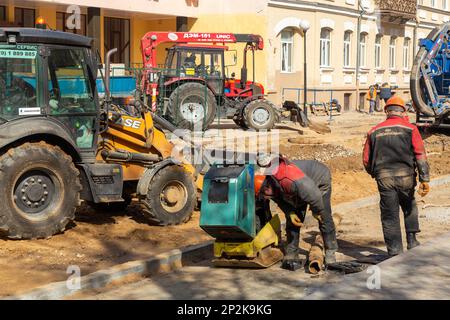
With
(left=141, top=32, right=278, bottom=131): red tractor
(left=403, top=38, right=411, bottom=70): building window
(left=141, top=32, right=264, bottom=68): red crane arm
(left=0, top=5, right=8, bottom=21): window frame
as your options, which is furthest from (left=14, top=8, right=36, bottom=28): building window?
(left=403, top=38, right=411, bottom=70): building window

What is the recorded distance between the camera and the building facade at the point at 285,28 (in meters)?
23.4

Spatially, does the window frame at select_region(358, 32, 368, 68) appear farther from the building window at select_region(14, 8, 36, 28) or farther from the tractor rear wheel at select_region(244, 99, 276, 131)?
the building window at select_region(14, 8, 36, 28)

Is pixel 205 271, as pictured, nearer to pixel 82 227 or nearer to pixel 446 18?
pixel 82 227

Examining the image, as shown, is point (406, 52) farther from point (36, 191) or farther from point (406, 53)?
point (36, 191)

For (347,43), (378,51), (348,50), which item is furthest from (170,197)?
(378,51)

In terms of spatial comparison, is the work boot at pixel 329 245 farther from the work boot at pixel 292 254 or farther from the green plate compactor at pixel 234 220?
the green plate compactor at pixel 234 220

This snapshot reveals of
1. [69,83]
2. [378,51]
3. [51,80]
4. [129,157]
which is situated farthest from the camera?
[378,51]

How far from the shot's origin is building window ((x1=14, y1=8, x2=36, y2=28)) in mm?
22344

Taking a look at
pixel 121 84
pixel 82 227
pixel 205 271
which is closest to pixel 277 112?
pixel 121 84

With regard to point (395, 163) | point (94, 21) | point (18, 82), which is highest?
point (94, 21)

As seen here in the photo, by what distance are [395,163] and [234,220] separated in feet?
6.57

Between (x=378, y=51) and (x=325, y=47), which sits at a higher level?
(x=378, y=51)

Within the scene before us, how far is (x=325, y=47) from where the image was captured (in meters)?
31.4

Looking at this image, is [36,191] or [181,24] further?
[181,24]
